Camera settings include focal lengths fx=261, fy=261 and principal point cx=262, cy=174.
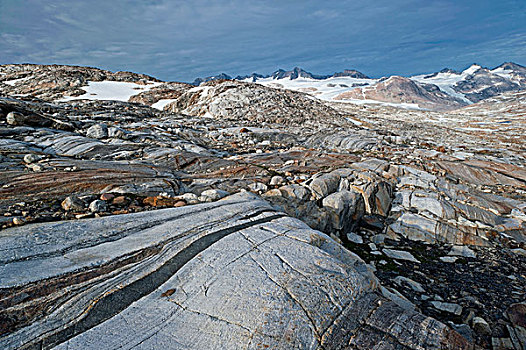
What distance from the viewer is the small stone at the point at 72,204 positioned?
532 cm

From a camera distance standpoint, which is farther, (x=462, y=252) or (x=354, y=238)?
(x=354, y=238)

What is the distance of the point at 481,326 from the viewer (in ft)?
16.0

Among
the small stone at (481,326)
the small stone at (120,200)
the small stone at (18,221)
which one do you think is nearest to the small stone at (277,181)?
the small stone at (120,200)

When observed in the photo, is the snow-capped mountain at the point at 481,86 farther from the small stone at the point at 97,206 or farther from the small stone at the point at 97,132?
the small stone at the point at 97,206

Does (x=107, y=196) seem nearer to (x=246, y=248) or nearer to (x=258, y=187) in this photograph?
(x=246, y=248)

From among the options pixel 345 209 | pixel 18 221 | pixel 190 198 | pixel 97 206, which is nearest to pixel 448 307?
pixel 345 209

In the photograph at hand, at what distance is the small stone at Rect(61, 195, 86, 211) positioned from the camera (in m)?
5.32

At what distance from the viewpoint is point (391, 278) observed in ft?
21.7

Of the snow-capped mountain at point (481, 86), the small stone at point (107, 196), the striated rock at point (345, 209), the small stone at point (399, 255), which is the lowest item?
the small stone at point (399, 255)

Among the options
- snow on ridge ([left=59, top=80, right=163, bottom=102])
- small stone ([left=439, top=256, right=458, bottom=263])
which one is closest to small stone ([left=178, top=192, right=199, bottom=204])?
small stone ([left=439, top=256, right=458, bottom=263])

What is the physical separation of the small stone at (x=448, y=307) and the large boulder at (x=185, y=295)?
2713 millimetres

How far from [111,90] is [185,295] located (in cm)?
3163

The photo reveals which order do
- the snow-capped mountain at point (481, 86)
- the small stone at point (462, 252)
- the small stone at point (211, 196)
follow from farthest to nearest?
1. the snow-capped mountain at point (481, 86)
2. the small stone at point (462, 252)
3. the small stone at point (211, 196)

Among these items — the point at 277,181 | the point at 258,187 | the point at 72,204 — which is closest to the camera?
the point at 72,204
